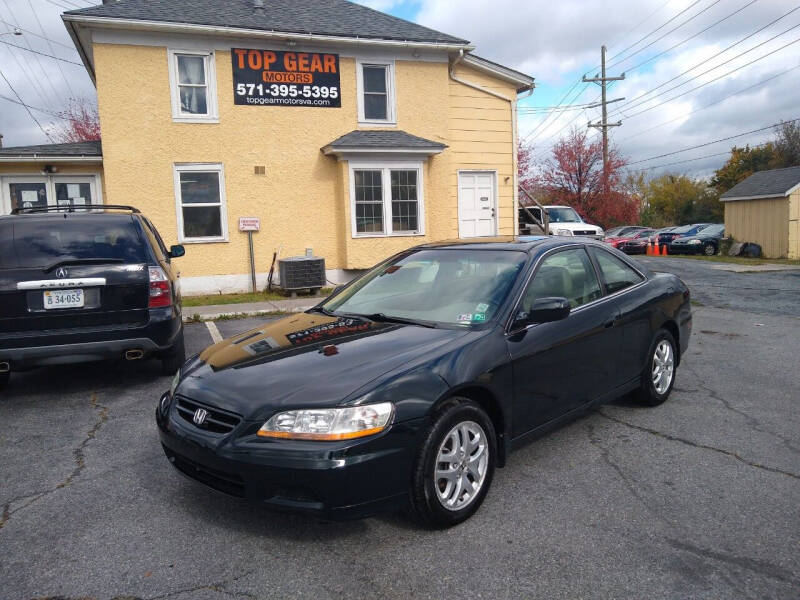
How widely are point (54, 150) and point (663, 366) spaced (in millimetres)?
12837

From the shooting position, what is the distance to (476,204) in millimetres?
15914

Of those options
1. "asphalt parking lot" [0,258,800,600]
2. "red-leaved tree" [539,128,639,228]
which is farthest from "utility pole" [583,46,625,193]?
"asphalt parking lot" [0,258,800,600]

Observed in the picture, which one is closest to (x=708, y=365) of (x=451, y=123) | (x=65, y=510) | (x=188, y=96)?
(x=65, y=510)

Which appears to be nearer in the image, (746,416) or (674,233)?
(746,416)

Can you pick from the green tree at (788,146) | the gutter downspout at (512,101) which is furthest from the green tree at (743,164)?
the gutter downspout at (512,101)

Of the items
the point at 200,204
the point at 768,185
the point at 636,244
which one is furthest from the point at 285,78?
the point at 636,244

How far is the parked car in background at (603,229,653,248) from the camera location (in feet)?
104

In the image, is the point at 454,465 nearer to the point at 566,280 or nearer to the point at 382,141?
the point at 566,280

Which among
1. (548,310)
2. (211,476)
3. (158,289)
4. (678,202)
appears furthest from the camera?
(678,202)

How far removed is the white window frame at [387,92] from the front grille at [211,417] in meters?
12.1

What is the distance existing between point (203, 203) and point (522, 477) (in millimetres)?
11147

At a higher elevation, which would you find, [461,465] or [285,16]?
[285,16]

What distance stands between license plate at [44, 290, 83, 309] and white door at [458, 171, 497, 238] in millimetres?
11267

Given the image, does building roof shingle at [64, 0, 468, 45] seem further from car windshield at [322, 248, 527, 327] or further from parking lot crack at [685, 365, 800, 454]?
parking lot crack at [685, 365, 800, 454]
